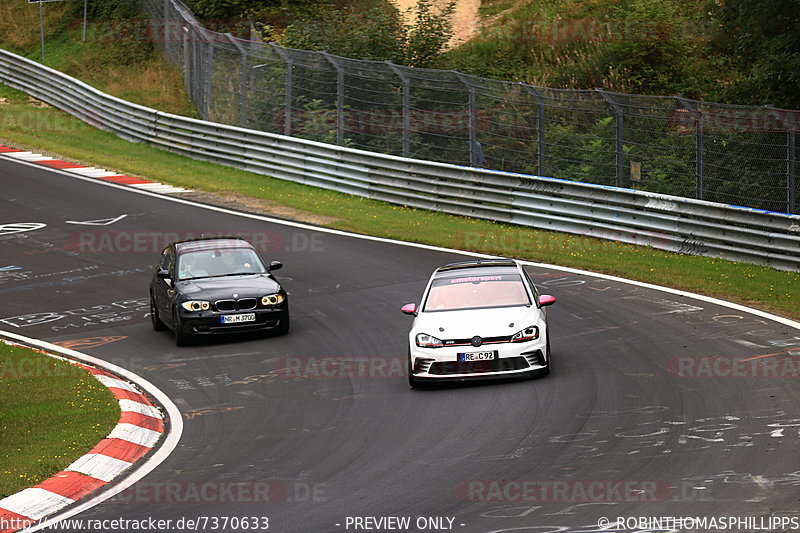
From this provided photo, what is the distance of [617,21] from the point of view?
34.8 meters

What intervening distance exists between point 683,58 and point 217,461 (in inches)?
957

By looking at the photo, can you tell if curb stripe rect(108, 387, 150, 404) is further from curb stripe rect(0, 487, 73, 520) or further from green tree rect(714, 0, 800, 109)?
green tree rect(714, 0, 800, 109)

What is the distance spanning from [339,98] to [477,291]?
1471cm

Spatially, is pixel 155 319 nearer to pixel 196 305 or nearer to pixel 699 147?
pixel 196 305

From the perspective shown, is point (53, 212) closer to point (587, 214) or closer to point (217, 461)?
point (587, 214)

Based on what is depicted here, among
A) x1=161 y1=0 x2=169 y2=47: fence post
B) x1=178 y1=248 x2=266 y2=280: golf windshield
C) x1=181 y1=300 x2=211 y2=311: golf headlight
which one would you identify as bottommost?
x1=181 y1=300 x2=211 y2=311: golf headlight

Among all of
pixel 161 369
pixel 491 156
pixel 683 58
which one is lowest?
pixel 161 369

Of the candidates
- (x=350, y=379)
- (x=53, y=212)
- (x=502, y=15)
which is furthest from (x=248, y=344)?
(x=502, y=15)

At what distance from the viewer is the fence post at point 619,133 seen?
2248 cm

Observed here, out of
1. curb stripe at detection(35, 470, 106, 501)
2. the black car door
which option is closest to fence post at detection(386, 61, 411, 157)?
the black car door

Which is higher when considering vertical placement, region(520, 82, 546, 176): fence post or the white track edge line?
region(520, 82, 546, 176): fence post

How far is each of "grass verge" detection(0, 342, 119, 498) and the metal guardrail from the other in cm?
1173

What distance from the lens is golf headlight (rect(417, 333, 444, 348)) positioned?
13.7 metres

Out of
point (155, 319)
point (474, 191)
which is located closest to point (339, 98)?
point (474, 191)
